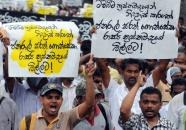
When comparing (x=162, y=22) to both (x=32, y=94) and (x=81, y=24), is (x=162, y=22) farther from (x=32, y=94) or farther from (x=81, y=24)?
(x=81, y=24)

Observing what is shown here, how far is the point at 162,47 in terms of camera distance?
8000 millimetres

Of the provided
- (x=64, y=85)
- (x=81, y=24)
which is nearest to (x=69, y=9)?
(x=81, y=24)

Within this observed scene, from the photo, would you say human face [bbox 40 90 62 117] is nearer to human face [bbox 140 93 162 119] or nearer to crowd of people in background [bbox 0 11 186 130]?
crowd of people in background [bbox 0 11 186 130]

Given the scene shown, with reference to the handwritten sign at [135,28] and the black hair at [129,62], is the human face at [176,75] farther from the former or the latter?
the black hair at [129,62]

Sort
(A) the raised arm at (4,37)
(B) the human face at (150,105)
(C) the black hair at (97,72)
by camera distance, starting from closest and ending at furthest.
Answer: (B) the human face at (150,105) < (A) the raised arm at (4,37) < (C) the black hair at (97,72)

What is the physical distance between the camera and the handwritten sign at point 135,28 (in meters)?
7.88

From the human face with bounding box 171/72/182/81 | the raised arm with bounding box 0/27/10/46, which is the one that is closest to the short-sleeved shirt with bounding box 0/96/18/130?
the raised arm with bounding box 0/27/10/46

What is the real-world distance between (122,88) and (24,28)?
127 cm

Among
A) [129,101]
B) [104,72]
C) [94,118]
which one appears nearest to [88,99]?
[94,118]

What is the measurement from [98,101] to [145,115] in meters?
0.94

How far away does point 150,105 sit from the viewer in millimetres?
6844

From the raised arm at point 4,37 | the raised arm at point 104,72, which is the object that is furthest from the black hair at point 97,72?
the raised arm at point 4,37

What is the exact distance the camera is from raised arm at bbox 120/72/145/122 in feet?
22.9

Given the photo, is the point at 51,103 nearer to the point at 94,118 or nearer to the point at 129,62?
the point at 94,118
